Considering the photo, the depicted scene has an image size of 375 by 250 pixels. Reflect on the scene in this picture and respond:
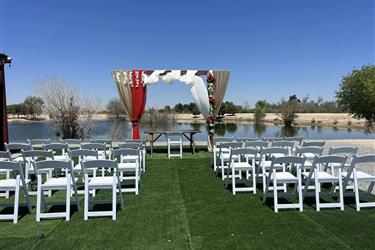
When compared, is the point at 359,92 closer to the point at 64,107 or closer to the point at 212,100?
the point at 212,100

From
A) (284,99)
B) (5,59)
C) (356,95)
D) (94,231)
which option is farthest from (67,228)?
(284,99)

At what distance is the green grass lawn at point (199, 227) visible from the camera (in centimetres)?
318

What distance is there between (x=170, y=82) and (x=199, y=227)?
6961mm

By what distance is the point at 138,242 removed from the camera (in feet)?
10.6

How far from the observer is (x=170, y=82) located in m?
10.0

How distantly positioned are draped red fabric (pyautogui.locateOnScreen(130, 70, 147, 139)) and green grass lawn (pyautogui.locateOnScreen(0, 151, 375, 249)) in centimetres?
525

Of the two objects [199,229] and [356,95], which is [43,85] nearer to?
[199,229]

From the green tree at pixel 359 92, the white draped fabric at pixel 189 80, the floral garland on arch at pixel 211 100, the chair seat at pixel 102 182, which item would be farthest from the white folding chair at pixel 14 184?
the green tree at pixel 359 92

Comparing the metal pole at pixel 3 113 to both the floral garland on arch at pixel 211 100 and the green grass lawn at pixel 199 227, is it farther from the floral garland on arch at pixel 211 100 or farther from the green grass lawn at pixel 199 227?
the floral garland on arch at pixel 211 100

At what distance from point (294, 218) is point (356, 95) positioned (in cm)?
1428

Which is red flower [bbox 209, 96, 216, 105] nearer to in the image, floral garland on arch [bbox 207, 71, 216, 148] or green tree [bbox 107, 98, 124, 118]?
floral garland on arch [bbox 207, 71, 216, 148]

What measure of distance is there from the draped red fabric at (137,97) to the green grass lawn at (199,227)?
5249 millimetres

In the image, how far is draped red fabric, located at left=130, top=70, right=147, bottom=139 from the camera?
987 cm

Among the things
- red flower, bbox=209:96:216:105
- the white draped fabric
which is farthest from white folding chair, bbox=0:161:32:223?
red flower, bbox=209:96:216:105
